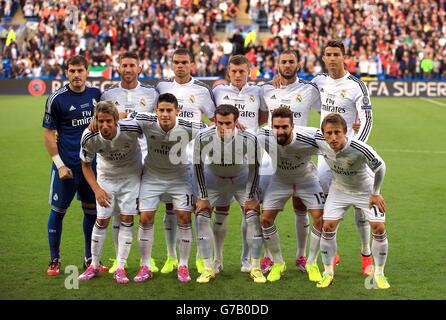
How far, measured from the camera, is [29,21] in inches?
1497

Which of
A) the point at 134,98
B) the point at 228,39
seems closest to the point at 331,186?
the point at 134,98

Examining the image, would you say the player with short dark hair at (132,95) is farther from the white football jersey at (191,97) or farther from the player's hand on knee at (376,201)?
the player's hand on knee at (376,201)

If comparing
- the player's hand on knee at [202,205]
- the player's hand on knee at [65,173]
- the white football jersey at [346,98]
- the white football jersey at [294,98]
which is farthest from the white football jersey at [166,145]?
the white football jersey at [346,98]

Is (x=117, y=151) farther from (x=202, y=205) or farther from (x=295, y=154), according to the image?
(x=295, y=154)

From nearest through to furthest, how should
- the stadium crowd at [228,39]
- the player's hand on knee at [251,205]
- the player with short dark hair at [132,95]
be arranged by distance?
the player's hand on knee at [251,205] → the player with short dark hair at [132,95] → the stadium crowd at [228,39]

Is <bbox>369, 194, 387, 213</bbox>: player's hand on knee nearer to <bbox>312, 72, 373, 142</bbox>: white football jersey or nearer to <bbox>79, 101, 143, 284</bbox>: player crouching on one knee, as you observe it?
<bbox>312, 72, 373, 142</bbox>: white football jersey

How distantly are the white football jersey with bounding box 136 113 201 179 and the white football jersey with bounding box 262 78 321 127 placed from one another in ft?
3.48

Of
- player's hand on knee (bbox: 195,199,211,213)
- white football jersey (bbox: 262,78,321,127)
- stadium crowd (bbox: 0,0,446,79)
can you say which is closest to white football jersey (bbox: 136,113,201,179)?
player's hand on knee (bbox: 195,199,211,213)

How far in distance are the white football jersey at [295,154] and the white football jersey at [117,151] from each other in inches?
50.8

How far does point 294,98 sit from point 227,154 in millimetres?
1233

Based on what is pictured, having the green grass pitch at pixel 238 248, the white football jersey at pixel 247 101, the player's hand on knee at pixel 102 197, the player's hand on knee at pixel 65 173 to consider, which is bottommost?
the green grass pitch at pixel 238 248

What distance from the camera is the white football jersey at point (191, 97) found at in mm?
9188
